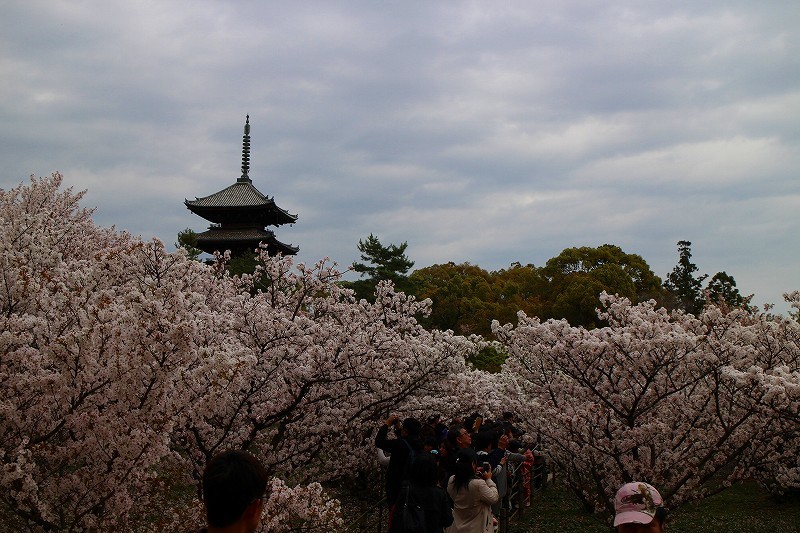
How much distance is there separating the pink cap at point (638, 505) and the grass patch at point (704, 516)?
8.04 meters

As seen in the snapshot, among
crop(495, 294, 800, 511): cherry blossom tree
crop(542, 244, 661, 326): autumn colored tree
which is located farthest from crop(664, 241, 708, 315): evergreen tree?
crop(495, 294, 800, 511): cherry blossom tree

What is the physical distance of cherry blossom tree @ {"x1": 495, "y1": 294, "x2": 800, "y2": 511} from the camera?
8.69 metres

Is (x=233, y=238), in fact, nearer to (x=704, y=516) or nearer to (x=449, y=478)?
(x=704, y=516)

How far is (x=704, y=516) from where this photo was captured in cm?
1153

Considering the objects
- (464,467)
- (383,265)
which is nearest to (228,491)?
(464,467)

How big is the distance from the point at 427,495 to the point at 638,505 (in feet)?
8.53

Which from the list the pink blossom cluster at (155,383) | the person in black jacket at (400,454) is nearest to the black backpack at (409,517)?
the person in black jacket at (400,454)

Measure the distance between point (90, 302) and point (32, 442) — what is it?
1.27 meters

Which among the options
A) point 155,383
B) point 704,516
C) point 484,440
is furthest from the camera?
point 704,516

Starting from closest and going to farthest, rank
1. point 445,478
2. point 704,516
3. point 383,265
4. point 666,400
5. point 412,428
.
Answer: point 412,428
point 445,478
point 666,400
point 704,516
point 383,265

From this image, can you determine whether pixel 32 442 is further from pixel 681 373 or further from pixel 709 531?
pixel 709 531

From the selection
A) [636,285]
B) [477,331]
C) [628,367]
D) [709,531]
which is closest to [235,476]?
[628,367]

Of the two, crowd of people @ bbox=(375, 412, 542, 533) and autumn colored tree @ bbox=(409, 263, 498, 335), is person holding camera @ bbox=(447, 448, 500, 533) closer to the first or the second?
crowd of people @ bbox=(375, 412, 542, 533)

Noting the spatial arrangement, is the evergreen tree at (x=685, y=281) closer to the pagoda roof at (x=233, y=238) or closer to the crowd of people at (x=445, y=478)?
the pagoda roof at (x=233, y=238)
